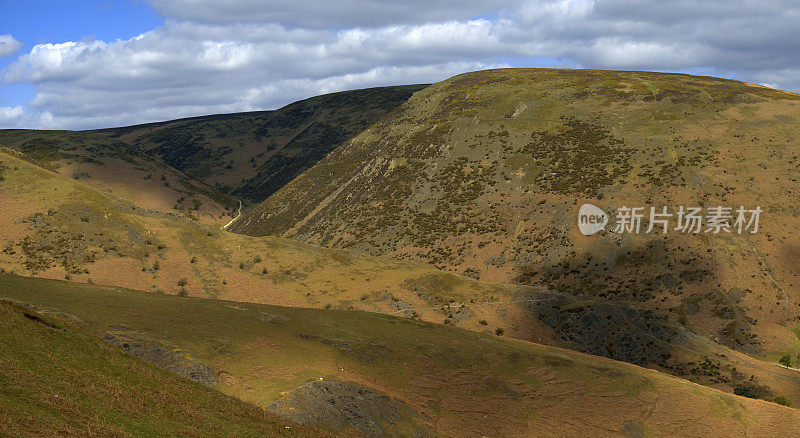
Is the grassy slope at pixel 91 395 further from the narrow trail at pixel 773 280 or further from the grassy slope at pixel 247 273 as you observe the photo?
the narrow trail at pixel 773 280

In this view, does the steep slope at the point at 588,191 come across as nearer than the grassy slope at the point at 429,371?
No

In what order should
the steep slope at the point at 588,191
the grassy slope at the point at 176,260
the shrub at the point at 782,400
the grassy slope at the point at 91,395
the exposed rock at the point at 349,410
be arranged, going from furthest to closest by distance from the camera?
the steep slope at the point at 588,191
the grassy slope at the point at 176,260
the shrub at the point at 782,400
the exposed rock at the point at 349,410
the grassy slope at the point at 91,395

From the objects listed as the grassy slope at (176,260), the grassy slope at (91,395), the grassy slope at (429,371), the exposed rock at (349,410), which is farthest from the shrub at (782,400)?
the grassy slope at (91,395)

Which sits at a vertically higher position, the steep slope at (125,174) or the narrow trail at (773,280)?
the steep slope at (125,174)

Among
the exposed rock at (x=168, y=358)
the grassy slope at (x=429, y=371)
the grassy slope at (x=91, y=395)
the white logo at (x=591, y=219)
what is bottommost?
the grassy slope at (x=429, y=371)

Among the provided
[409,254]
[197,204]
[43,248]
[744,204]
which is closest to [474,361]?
[43,248]

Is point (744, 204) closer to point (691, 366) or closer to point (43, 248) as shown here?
point (691, 366)

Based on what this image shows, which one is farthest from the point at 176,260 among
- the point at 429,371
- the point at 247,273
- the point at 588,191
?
the point at 588,191

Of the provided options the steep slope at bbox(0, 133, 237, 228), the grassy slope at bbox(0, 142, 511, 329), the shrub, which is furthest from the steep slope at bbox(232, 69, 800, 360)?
the steep slope at bbox(0, 133, 237, 228)

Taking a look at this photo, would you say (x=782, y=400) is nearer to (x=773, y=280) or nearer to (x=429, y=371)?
(x=429, y=371)
